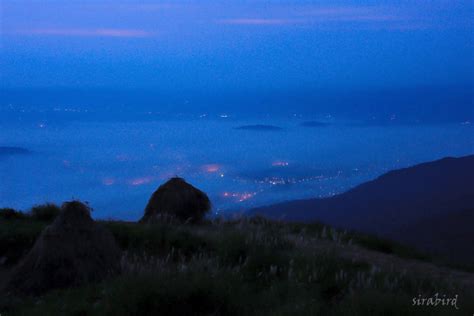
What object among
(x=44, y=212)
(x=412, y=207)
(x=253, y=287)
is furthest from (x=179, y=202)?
(x=412, y=207)

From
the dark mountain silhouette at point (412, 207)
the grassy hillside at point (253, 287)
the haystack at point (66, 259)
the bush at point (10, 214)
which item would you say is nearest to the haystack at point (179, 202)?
the bush at point (10, 214)

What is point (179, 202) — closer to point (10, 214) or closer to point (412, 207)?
point (10, 214)

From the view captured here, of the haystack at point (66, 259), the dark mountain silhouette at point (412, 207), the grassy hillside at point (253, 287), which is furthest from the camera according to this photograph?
the dark mountain silhouette at point (412, 207)

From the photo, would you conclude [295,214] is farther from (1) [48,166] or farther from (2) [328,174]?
(1) [48,166]

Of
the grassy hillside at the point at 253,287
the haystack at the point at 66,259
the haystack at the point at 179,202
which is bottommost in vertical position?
the grassy hillside at the point at 253,287

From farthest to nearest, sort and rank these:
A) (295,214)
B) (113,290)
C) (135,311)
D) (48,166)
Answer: (48,166) < (295,214) < (113,290) < (135,311)

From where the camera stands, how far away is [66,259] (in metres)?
8.27

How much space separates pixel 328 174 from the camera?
43.8 meters

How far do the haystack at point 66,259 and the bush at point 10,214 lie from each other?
17.5 ft

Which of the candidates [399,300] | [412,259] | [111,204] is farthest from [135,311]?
[111,204]

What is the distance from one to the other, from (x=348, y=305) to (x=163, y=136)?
172 feet

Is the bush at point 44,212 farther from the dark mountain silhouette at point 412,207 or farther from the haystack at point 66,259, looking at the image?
the dark mountain silhouette at point 412,207

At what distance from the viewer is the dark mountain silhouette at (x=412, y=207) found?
19.5m

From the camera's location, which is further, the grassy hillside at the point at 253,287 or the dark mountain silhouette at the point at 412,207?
the dark mountain silhouette at the point at 412,207
